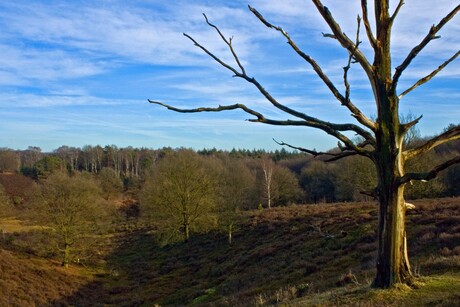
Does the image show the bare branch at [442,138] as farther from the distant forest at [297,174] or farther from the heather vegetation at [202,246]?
the heather vegetation at [202,246]

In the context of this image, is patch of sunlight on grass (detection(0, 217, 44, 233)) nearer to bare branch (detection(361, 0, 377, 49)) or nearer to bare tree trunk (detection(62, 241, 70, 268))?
bare tree trunk (detection(62, 241, 70, 268))

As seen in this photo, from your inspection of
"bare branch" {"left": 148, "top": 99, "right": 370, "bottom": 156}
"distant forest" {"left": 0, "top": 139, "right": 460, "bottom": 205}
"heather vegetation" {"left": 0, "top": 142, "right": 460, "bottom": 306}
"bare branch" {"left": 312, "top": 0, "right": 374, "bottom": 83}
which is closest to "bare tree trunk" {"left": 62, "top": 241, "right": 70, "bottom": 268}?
"heather vegetation" {"left": 0, "top": 142, "right": 460, "bottom": 306}

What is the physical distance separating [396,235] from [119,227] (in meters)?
58.9

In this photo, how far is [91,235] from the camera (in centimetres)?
4116

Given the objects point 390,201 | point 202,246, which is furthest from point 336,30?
point 202,246

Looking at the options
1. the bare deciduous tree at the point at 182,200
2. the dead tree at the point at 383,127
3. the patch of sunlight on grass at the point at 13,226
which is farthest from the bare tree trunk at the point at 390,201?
the patch of sunlight on grass at the point at 13,226

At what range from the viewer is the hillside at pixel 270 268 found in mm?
8258

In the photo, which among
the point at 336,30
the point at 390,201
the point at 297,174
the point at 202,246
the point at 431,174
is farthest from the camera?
the point at 297,174

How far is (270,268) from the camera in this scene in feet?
71.6

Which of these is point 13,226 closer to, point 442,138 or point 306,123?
point 306,123

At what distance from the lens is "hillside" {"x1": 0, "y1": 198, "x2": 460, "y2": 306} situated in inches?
325

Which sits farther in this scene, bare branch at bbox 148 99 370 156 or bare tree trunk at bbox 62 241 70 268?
bare tree trunk at bbox 62 241 70 268

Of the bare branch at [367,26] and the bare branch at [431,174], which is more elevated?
the bare branch at [367,26]

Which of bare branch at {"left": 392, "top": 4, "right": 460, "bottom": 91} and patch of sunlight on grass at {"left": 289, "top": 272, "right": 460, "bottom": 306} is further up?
bare branch at {"left": 392, "top": 4, "right": 460, "bottom": 91}
